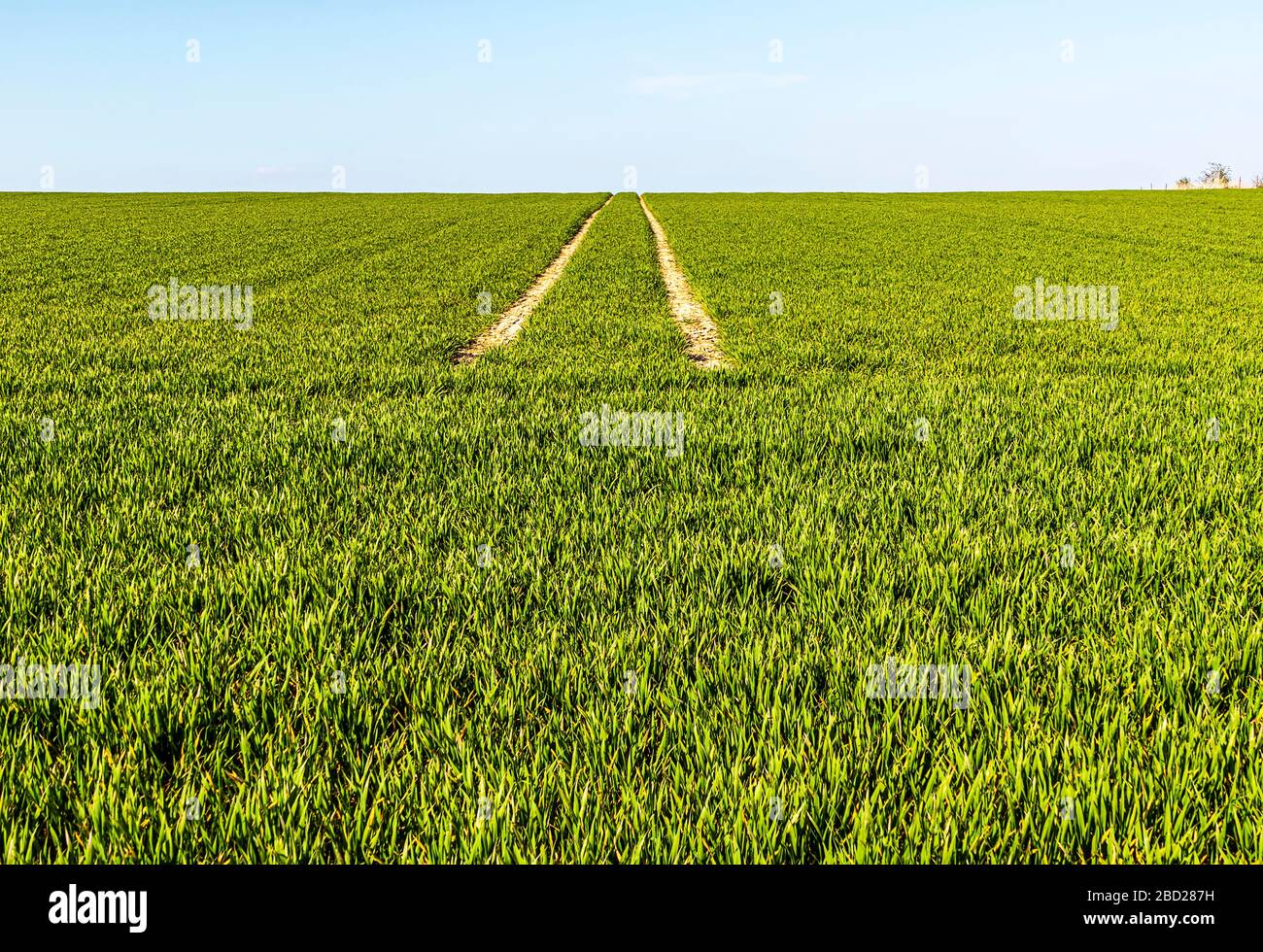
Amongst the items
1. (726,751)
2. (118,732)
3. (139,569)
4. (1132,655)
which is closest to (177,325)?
(139,569)

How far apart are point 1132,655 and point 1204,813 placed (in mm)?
701

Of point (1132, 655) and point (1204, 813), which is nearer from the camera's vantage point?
point (1204, 813)

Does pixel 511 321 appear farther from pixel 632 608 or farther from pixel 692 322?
pixel 632 608

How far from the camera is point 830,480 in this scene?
4285 millimetres

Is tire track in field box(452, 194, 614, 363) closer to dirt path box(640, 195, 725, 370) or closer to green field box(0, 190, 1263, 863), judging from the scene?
green field box(0, 190, 1263, 863)

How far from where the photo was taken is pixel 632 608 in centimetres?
287

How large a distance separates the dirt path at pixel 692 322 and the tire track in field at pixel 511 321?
2284mm

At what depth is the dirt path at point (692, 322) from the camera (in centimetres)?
843

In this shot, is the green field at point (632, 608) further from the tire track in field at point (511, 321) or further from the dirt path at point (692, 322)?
the tire track in field at point (511, 321)

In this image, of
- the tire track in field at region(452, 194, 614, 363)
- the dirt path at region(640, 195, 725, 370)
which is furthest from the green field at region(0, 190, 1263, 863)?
the tire track in field at region(452, 194, 614, 363)

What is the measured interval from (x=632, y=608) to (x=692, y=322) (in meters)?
8.42
